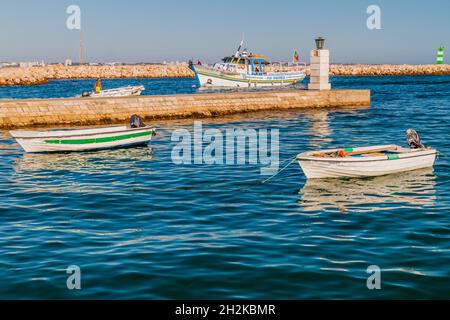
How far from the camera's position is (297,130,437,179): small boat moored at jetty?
1599 centimetres

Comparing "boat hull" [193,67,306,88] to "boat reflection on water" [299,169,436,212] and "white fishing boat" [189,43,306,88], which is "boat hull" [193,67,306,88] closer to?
"white fishing boat" [189,43,306,88]

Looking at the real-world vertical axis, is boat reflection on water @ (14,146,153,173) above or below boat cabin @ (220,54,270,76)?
below

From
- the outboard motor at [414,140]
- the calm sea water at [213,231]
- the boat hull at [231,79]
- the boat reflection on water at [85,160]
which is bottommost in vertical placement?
the calm sea water at [213,231]

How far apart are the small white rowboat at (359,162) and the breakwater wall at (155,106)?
1818 centimetres

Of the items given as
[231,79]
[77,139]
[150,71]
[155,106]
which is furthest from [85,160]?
[150,71]

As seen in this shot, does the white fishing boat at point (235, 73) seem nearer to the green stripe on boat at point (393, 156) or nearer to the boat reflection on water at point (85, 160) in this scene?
the boat reflection on water at point (85, 160)

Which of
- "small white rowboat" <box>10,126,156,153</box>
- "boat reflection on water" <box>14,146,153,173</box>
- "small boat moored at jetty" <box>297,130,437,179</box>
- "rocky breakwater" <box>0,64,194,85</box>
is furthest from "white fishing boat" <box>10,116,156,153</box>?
"rocky breakwater" <box>0,64,194,85</box>

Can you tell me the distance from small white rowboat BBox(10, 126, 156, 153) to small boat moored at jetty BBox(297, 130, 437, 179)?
29.9ft

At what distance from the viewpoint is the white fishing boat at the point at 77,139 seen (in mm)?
21625

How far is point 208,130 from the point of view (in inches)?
1175

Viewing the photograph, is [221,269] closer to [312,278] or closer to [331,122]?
[312,278]

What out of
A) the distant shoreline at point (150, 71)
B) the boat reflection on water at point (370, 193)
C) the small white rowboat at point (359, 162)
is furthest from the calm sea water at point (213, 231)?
the distant shoreline at point (150, 71)

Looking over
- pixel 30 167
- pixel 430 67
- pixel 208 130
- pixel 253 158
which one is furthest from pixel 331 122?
pixel 430 67
